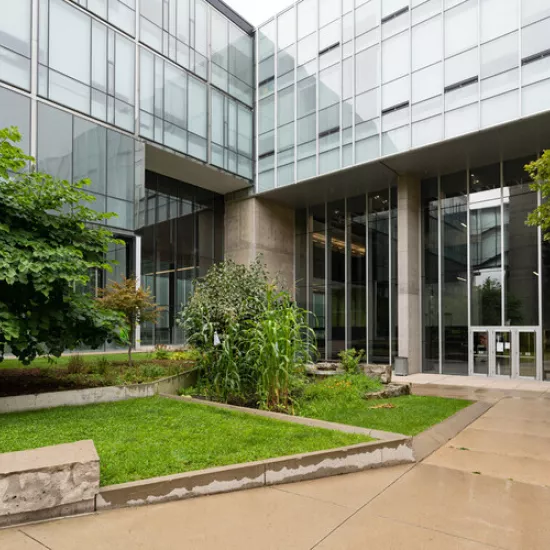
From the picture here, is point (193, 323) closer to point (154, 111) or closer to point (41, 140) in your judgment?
point (41, 140)

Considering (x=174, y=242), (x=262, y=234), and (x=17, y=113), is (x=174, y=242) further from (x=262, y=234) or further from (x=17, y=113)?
(x=17, y=113)

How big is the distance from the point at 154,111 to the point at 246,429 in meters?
18.9

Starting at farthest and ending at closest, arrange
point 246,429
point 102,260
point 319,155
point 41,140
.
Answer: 1. point 319,155
2. point 41,140
3. point 102,260
4. point 246,429

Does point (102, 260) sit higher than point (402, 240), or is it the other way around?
point (402, 240)

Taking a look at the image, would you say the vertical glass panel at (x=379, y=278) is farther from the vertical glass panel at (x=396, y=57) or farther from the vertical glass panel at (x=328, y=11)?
the vertical glass panel at (x=328, y=11)

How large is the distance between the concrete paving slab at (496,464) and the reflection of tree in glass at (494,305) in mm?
14637

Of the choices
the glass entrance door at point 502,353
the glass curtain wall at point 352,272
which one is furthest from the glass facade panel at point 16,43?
the glass entrance door at point 502,353

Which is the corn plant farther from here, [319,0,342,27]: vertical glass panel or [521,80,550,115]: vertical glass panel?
[319,0,342,27]: vertical glass panel

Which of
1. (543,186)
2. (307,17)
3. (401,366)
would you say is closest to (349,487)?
(543,186)

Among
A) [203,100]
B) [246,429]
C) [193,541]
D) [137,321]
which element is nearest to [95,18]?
[203,100]

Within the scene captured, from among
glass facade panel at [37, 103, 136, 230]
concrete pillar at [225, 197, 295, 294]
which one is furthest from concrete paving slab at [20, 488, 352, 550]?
concrete pillar at [225, 197, 295, 294]

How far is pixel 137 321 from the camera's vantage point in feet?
45.0

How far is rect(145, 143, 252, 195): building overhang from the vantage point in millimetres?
22562

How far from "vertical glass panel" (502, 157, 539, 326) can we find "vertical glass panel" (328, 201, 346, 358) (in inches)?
328
